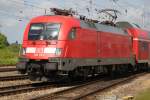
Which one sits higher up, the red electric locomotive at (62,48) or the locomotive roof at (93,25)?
the locomotive roof at (93,25)

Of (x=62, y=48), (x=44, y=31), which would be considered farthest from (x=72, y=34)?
(x=44, y=31)

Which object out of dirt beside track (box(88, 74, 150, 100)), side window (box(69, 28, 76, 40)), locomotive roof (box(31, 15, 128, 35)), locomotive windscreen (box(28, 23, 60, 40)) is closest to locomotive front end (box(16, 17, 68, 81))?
locomotive windscreen (box(28, 23, 60, 40))

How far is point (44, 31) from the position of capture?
1734 centimetres

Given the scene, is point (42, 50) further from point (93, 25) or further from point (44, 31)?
point (93, 25)

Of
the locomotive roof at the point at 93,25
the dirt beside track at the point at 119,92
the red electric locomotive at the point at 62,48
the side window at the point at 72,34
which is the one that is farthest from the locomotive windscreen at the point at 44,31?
the dirt beside track at the point at 119,92

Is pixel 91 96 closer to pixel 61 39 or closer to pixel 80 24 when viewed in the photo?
pixel 61 39

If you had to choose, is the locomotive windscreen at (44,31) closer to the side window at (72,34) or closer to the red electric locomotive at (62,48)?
the red electric locomotive at (62,48)

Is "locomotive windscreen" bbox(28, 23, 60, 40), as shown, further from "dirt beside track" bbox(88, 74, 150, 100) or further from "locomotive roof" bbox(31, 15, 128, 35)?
"dirt beside track" bbox(88, 74, 150, 100)

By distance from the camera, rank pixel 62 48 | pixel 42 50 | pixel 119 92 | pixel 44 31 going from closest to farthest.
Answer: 1. pixel 119 92
2. pixel 62 48
3. pixel 42 50
4. pixel 44 31

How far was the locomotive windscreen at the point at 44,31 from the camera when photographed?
1702cm

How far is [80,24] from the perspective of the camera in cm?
1806

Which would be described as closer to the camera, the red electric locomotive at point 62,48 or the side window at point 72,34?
the red electric locomotive at point 62,48

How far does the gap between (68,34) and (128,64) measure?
9.55m

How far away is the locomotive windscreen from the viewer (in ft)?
55.8
